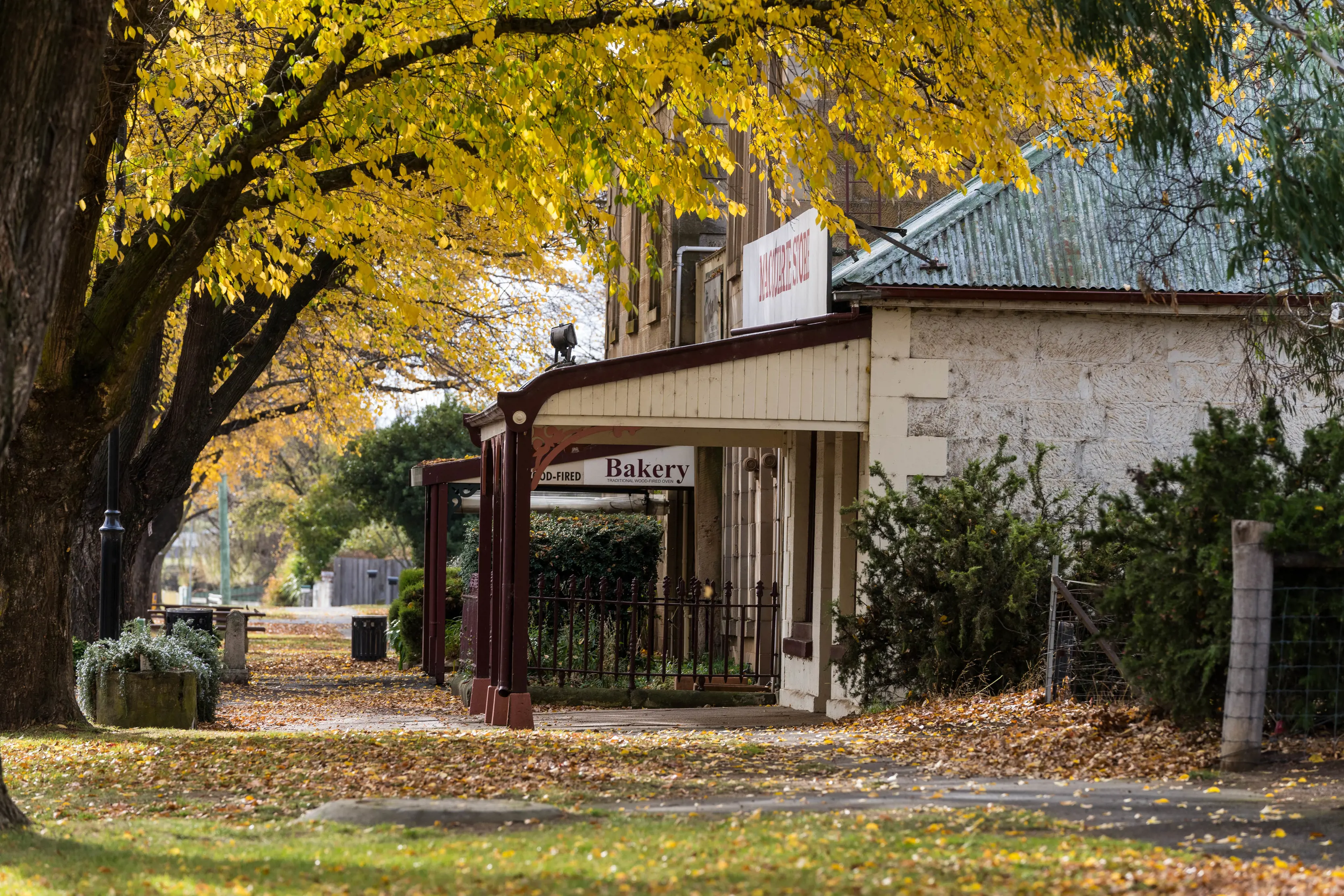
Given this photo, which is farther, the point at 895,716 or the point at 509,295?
the point at 509,295

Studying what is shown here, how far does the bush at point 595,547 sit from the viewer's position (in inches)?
701

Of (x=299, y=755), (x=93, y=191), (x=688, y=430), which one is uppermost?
(x=93, y=191)

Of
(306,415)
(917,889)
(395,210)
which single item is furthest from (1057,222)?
(306,415)

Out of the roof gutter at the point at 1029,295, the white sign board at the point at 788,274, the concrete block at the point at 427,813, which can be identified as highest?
the white sign board at the point at 788,274

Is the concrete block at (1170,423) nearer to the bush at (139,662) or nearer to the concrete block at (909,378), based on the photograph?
the concrete block at (909,378)

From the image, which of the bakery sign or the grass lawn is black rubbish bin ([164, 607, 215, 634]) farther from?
the grass lawn

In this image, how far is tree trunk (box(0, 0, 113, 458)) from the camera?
21.1ft

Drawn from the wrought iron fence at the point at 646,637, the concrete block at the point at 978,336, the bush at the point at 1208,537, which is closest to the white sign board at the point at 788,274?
the concrete block at the point at 978,336

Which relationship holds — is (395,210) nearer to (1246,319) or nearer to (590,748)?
(590,748)

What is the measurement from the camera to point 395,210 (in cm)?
1373

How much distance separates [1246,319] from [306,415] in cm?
2148

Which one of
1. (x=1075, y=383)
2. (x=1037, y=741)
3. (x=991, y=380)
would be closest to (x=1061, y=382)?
(x=1075, y=383)

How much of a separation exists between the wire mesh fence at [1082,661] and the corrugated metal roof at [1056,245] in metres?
2.79

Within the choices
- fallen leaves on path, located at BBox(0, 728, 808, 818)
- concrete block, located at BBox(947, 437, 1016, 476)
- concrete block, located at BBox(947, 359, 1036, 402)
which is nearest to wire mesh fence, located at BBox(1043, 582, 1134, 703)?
concrete block, located at BBox(947, 437, 1016, 476)
